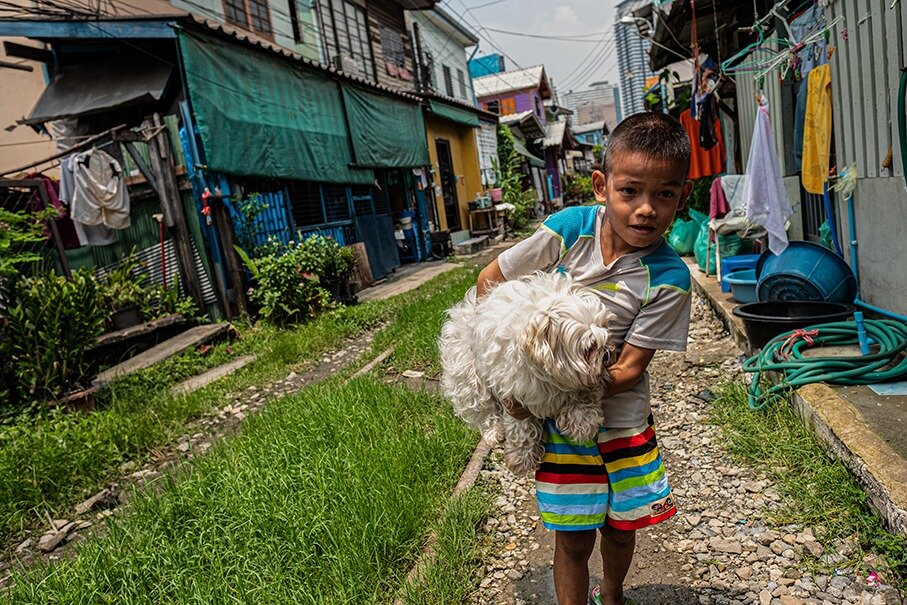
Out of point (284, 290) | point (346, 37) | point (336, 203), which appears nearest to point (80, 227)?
point (284, 290)

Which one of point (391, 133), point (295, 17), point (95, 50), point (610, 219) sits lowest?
point (610, 219)

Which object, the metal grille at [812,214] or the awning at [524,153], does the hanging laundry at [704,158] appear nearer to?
the metal grille at [812,214]

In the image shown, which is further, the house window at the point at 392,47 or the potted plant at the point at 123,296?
the house window at the point at 392,47

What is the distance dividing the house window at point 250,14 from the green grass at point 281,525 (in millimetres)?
11314

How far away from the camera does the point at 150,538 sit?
113 inches

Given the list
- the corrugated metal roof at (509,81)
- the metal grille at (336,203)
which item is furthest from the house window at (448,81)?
the corrugated metal roof at (509,81)

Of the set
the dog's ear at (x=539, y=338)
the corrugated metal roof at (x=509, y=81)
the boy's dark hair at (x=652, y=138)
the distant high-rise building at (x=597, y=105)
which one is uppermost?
the distant high-rise building at (x=597, y=105)

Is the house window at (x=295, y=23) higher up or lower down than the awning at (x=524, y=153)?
higher up

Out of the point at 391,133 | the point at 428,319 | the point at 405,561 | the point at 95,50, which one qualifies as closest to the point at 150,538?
the point at 405,561

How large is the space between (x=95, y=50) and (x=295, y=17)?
634 cm

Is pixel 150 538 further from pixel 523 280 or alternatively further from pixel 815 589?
pixel 815 589

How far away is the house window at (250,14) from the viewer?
39.6ft

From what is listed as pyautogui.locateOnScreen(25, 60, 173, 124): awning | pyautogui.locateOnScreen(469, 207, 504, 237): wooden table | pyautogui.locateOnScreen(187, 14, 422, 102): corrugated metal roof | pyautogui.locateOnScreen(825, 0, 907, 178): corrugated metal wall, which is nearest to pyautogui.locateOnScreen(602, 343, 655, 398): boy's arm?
pyautogui.locateOnScreen(825, 0, 907, 178): corrugated metal wall

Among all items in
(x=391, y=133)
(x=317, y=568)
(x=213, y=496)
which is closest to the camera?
(x=317, y=568)
